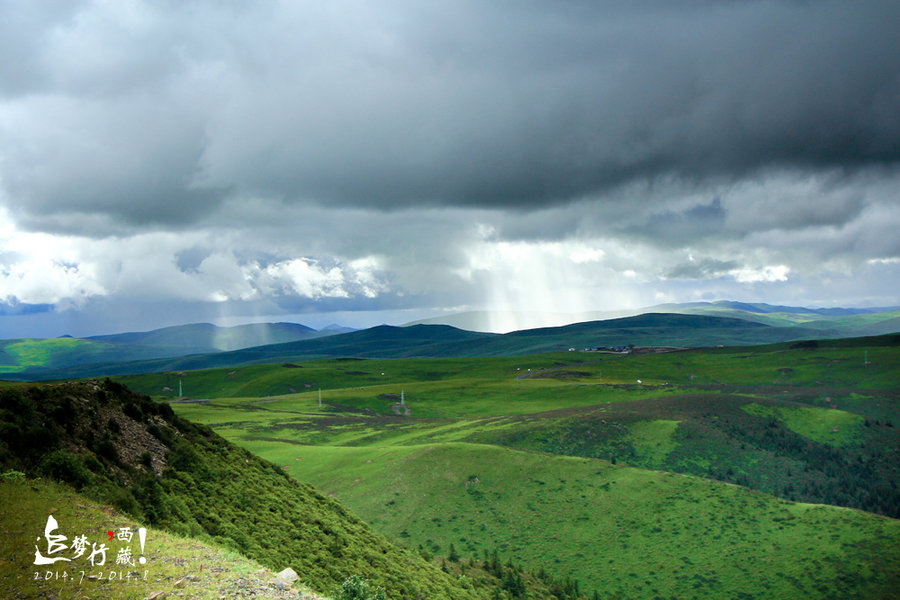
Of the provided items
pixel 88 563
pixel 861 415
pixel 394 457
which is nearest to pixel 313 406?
pixel 394 457

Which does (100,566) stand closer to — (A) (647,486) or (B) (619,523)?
(B) (619,523)

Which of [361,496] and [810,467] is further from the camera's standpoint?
[810,467]

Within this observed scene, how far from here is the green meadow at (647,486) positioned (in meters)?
58.0

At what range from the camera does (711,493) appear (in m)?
73.2

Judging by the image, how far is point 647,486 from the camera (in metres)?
75.6

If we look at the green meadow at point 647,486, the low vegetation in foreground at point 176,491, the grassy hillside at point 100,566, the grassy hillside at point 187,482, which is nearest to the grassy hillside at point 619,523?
the green meadow at point 647,486

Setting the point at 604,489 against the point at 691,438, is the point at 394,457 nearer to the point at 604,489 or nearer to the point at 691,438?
the point at 604,489

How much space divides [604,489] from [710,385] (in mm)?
136099

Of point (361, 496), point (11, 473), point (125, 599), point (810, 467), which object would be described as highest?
point (11, 473)

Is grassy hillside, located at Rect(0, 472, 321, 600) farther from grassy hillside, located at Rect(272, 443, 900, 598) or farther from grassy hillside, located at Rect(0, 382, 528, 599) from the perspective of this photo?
grassy hillside, located at Rect(272, 443, 900, 598)

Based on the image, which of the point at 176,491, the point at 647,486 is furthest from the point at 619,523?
the point at 176,491

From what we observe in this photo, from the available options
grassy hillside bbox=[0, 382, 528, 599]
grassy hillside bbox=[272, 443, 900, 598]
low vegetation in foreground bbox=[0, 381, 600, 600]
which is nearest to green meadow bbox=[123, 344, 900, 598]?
grassy hillside bbox=[272, 443, 900, 598]

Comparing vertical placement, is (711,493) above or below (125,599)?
below

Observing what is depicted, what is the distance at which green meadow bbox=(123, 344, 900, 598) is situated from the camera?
58.0 metres
